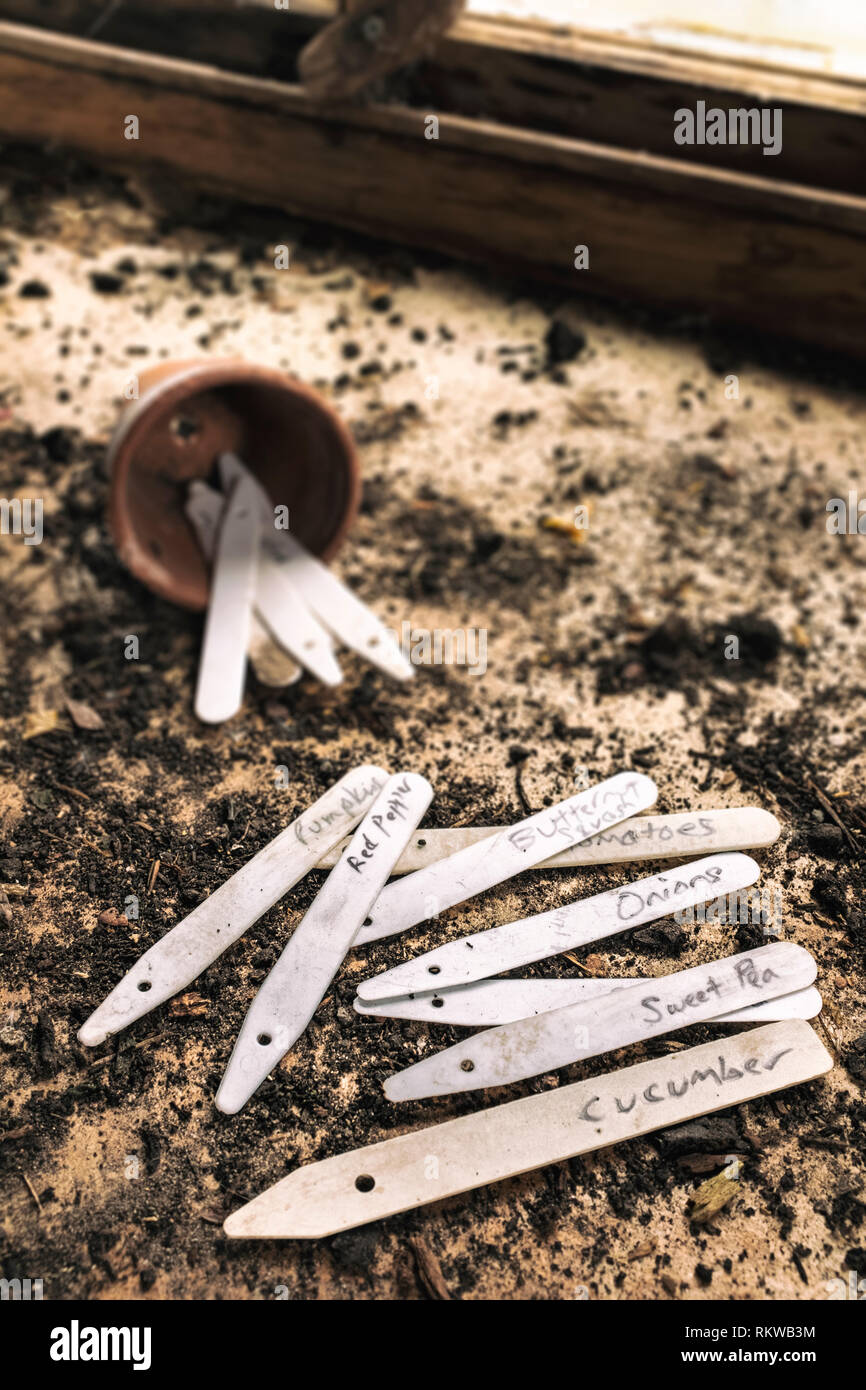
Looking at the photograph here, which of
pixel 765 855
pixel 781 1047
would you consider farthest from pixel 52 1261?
pixel 765 855

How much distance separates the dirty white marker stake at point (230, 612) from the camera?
2168mm

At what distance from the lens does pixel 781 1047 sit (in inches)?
64.7

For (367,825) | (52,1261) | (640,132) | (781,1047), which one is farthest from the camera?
(640,132)

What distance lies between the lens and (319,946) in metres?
1.72

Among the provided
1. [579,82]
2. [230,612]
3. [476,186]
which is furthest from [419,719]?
[579,82]

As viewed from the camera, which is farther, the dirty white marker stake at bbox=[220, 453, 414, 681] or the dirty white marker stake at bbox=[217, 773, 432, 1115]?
the dirty white marker stake at bbox=[220, 453, 414, 681]

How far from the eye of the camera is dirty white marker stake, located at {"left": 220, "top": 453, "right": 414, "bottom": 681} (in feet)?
7.42

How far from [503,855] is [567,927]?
18 centimetres

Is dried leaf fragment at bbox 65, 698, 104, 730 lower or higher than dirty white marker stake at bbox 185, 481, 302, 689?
lower

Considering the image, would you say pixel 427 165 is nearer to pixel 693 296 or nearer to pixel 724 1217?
pixel 693 296

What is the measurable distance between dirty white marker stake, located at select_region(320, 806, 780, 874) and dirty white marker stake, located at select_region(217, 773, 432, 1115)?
43mm

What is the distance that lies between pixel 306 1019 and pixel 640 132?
2.55 metres

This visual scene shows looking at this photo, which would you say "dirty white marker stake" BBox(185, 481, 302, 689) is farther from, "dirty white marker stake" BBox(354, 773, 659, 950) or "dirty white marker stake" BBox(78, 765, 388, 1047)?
"dirty white marker stake" BBox(354, 773, 659, 950)

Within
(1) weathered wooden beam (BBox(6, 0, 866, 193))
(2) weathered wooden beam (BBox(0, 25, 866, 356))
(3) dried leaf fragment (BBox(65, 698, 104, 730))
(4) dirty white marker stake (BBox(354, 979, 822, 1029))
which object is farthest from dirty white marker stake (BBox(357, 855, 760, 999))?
(1) weathered wooden beam (BBox(6, 0, 866, 193))
